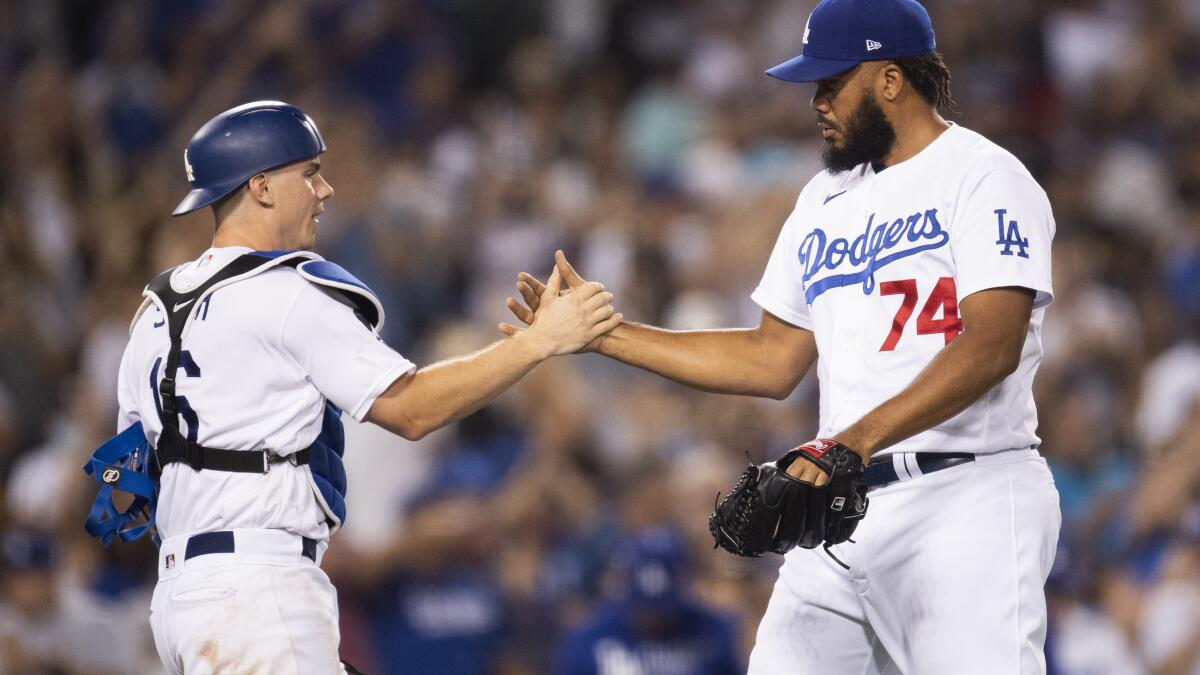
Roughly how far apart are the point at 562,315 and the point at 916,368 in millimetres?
1126

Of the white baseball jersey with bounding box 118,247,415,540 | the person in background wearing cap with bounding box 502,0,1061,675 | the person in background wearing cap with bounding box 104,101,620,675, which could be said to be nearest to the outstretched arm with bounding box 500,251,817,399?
the person in background wearing cap with bounding box 502,0,1061,675

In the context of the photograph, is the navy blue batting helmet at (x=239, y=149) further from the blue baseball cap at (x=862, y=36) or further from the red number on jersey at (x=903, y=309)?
the red number on jersey at (x=903, y=309)

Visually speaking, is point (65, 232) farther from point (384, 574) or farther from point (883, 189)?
point (883, 189)

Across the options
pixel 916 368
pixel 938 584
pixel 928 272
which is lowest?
pixel 938 584

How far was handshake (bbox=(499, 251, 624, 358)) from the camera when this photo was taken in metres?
4.81

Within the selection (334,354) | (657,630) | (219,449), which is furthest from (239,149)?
(657,630)

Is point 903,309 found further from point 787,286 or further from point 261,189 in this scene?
point 261,189

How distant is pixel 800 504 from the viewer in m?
4.08

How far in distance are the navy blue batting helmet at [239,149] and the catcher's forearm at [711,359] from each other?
3.84 ft

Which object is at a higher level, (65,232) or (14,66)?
(14,66)

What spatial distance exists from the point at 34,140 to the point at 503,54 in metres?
3.42

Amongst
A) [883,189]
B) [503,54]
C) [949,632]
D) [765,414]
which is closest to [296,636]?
[949,632]

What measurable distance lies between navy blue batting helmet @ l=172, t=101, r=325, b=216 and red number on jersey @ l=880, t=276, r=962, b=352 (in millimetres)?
1755

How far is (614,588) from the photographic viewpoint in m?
7.38
